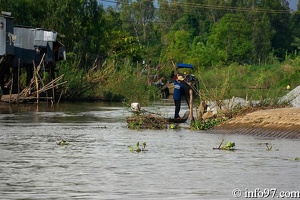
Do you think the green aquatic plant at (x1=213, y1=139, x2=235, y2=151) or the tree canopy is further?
the tree canopy

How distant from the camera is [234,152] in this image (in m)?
18.4

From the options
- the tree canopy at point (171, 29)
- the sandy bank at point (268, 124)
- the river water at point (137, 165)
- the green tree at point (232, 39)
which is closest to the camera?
the river water at point (137, 165)

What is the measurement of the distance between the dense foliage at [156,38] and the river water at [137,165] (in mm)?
4182

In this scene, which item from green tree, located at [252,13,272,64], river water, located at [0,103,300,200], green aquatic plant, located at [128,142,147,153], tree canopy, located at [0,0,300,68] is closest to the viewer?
river water, located at [0,103,300,200]

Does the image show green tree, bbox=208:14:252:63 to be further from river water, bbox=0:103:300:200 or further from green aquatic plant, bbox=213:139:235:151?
green aquatic plant, bbox=213:139:235:151

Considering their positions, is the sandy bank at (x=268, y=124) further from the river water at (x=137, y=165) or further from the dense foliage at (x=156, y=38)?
the dense foliage at (x=156, y=38)

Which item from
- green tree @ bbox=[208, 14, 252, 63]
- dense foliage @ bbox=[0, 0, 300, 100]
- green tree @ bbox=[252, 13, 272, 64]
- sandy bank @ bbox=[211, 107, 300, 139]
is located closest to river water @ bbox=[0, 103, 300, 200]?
sandy bank @ bbox=[211, 107, 300, 139]

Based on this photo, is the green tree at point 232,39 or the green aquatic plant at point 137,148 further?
the green tree at point 232,39

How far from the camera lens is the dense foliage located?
1821 inches

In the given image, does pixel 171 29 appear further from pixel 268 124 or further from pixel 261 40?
pixel 268 124

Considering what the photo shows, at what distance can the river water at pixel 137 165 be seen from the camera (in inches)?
521

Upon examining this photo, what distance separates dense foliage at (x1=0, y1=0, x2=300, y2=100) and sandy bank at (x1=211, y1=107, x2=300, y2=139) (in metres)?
2.34

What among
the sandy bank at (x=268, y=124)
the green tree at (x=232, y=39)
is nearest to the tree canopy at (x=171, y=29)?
the green tree at (x=232, y=39)

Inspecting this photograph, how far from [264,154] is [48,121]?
11828 millimetres
